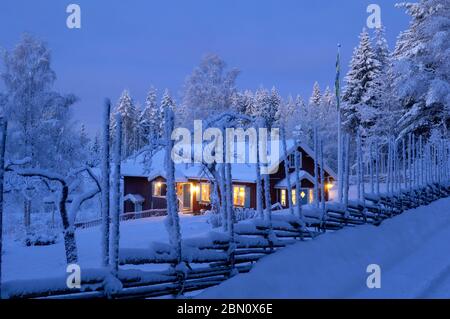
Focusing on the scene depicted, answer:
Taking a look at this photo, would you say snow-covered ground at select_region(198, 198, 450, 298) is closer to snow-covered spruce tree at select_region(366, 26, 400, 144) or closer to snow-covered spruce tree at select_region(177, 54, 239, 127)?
snow-covered spruce tree at select_region(366, 26, 400, 144)

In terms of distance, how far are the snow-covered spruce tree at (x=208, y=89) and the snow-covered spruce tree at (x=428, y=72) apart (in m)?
12.9

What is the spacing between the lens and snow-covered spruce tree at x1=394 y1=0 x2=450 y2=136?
1980cm

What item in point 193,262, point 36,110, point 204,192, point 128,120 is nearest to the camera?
point 193,262

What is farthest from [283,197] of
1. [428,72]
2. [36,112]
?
[36,112]

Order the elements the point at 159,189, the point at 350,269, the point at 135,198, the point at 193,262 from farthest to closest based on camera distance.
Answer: the point at 135,198 < the point at 159,189 < the point at 350,269 < the point at 193,262

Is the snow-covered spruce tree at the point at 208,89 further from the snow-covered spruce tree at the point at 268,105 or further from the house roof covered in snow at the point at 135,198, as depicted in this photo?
the snow-covered spruce tree at the point at 268,105

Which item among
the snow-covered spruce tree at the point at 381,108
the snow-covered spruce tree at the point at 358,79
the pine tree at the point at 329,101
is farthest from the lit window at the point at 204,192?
the pine tree at the point at 329,101

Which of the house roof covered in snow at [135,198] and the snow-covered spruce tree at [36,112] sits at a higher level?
the snow-covered spruce tree at [36,112]

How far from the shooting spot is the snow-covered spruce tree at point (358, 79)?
3772cm

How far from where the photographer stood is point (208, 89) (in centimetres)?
3094

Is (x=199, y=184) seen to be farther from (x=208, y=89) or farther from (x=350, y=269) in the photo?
(x=350, y=269)

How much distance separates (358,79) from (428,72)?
57.3ft

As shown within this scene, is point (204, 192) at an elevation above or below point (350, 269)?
above

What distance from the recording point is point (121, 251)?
4.36 metres
